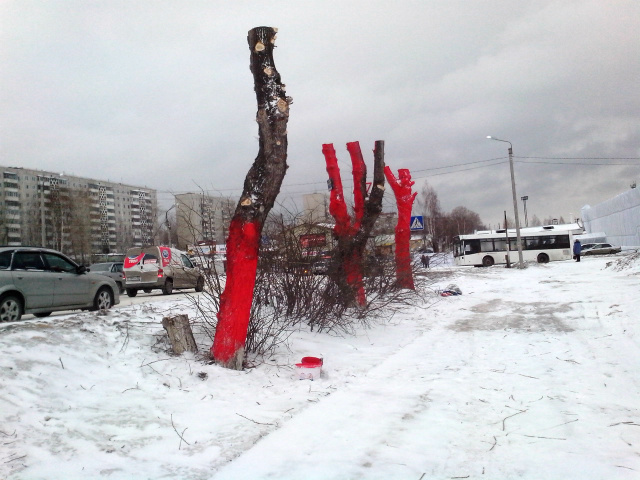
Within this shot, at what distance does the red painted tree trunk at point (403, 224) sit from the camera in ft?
41.0

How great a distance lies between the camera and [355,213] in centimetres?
1249

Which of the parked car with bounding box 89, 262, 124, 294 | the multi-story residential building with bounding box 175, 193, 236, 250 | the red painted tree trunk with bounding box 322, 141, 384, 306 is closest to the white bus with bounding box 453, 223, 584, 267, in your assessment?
the parked car with bounding box 89, 262, 124, 294

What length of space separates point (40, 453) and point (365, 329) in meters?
7.20

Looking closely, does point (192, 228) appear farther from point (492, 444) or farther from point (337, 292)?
point (492, 444)

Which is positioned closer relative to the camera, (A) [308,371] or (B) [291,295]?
(A) [308,371]

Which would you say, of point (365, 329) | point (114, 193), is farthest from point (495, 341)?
point (114, 193)

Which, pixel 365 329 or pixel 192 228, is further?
pixel 365 329

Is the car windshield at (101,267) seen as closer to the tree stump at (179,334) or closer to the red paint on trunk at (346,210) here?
the red paint on trunk at (346,210)

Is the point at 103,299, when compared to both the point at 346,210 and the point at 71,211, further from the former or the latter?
the point at 71,211

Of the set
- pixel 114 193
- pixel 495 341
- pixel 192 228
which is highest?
pixel 114 193

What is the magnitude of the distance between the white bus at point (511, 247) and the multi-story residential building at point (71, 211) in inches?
1045

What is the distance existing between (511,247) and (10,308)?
129 feet

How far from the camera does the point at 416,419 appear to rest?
473 centimetres

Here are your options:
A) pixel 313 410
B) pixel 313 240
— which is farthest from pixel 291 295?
pixel 313 410
